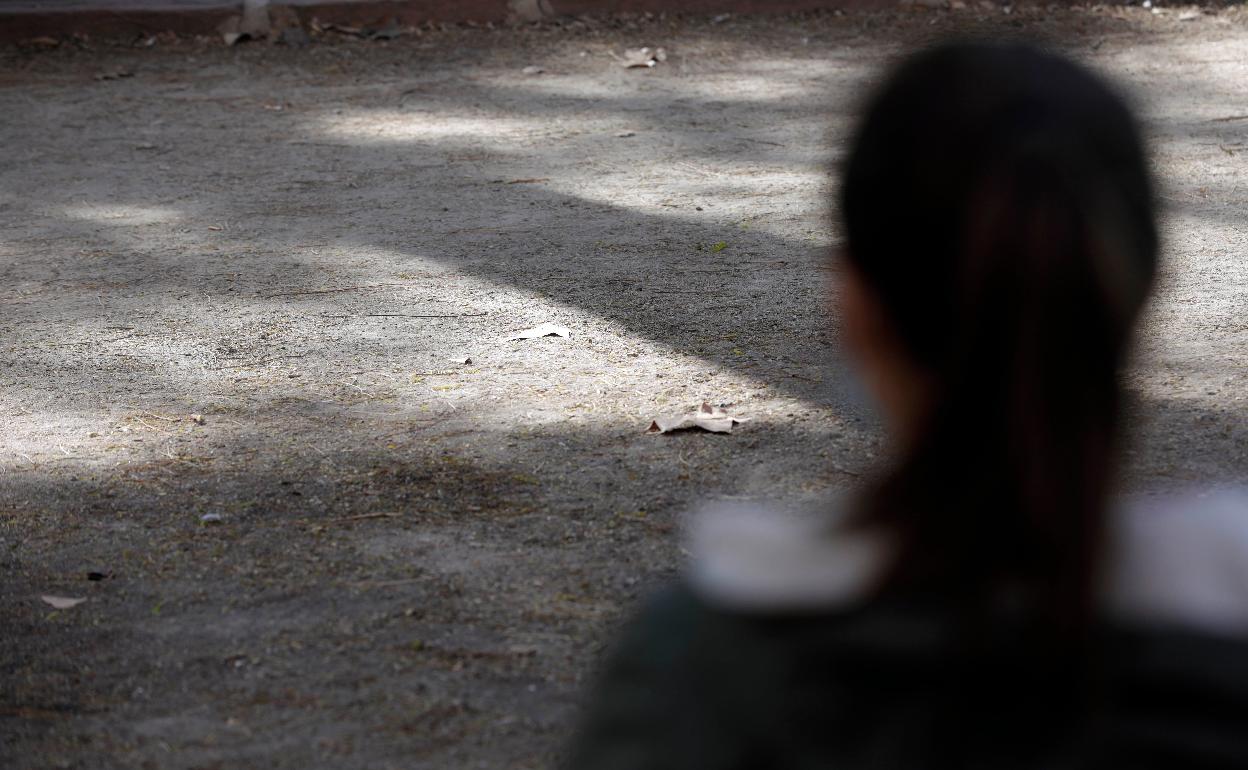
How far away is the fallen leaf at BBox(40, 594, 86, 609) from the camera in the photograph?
9.66ft

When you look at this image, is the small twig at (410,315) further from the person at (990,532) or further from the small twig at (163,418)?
the person at (990,532)

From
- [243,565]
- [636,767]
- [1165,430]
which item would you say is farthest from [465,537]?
[636,767]

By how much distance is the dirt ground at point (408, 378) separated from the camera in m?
2.69

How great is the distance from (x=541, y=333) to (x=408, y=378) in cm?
56

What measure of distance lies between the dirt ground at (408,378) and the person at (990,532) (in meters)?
1.54

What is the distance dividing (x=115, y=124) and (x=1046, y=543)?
754 centimetres

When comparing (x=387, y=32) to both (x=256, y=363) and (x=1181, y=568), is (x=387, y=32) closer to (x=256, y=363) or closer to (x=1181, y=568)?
(x=256, y=363)

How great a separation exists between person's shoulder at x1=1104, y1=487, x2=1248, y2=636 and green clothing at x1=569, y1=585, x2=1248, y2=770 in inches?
0.6

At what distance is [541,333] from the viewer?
4617 millimetres

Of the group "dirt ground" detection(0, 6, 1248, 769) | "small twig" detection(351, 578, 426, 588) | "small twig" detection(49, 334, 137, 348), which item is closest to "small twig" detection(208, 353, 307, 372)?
"dirt ground" detection(0, 6, 1248, 769)

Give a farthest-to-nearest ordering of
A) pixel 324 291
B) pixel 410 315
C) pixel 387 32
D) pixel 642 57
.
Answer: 1. pixel 387 32
2. pixel 642 57
3. pixel 324 291
4. pixel 410 315

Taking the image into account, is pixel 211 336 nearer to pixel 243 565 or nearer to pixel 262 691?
pixel 243 565

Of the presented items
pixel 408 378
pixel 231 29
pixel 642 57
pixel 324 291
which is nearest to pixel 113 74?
pixel 231 29

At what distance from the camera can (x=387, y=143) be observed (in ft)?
23.6
